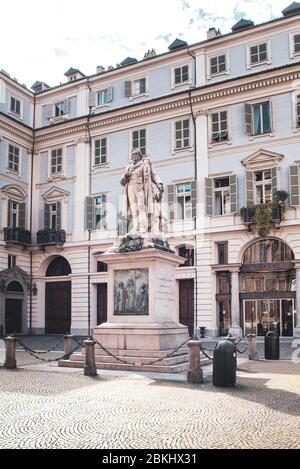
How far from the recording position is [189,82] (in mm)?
31859

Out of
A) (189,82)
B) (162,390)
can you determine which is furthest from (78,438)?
(189,82)

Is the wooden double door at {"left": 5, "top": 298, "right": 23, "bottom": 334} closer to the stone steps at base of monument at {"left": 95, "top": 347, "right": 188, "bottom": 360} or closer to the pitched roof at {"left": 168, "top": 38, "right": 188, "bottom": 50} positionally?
the pitched roof at {"left": 168, "top": 38, "right": 188, "bottom": 50}

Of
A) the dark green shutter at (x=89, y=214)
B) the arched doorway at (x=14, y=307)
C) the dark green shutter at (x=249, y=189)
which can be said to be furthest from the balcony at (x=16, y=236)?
the dark green shutter at (x=249, y=189)

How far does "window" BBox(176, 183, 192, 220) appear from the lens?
101 feet

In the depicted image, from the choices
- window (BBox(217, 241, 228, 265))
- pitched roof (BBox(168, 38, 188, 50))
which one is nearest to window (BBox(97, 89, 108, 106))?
pitched roof (BBox(168, 38, 188, 50))

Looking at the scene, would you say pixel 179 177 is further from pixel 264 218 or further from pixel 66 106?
pixel 66 106

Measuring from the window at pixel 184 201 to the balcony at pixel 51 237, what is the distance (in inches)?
325

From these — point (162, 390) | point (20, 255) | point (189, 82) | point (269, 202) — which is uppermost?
point (189, 82)

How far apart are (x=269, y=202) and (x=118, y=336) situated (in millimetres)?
15936

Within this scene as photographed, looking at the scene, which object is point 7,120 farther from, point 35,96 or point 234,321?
point 234,321

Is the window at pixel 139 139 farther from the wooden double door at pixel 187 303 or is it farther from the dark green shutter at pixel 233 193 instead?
the wooden double door at pixel 187 303

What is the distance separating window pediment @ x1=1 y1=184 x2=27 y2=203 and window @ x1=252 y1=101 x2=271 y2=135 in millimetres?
15866

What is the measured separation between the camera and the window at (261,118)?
29.0 meters
